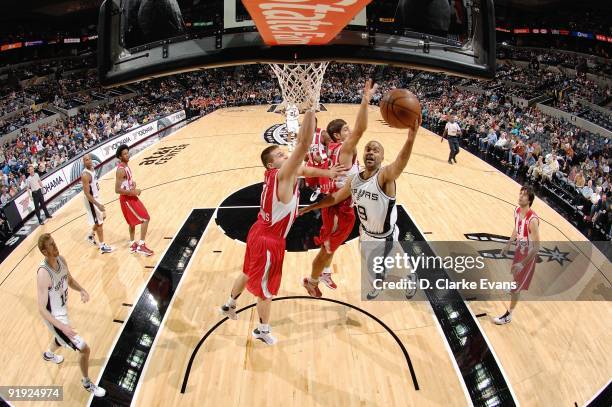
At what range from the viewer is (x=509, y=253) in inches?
267

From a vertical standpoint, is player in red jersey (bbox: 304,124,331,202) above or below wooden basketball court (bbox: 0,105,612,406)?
above

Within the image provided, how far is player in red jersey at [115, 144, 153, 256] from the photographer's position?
6098 mm

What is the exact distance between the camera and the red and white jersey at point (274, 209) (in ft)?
12.4

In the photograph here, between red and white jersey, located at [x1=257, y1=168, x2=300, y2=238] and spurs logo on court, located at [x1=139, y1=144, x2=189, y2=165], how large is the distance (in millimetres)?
9800

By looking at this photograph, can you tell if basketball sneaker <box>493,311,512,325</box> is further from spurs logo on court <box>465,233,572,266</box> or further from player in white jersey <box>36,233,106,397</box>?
player in white jersey <box>36,233,106,397</box>

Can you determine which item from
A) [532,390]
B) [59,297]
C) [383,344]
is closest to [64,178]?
[59,297]

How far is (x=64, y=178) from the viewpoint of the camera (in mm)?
10641

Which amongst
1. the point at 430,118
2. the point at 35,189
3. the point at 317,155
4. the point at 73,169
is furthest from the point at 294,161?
the point at 430,118

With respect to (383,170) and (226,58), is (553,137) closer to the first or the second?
(383,170)

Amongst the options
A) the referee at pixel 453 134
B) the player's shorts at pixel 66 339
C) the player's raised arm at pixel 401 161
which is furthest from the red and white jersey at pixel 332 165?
the referee at pixel 453 134

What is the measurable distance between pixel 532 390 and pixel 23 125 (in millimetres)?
21438

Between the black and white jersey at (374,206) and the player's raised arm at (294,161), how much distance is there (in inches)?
32.6

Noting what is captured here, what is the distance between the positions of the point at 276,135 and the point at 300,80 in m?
7.75

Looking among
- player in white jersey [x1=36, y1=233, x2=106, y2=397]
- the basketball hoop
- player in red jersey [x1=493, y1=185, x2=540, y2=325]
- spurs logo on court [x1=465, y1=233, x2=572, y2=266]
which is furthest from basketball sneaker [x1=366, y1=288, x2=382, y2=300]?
the basketball hoop
